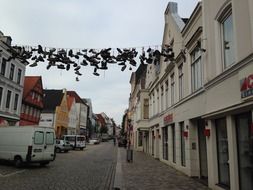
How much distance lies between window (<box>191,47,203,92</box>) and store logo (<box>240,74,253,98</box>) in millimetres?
5234

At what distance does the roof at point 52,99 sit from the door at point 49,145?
41726 mm

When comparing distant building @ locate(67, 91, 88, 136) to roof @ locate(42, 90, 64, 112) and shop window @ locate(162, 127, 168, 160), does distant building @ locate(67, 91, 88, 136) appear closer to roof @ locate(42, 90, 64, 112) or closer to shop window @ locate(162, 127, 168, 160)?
roof @ locate(42, 90, 64, 112)

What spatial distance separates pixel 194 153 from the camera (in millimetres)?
14836

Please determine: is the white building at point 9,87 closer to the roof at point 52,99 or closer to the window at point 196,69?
the window at point 196,69

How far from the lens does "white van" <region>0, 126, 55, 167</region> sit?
56.7 feet

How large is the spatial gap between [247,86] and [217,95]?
277cm

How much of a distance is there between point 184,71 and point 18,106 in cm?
2372

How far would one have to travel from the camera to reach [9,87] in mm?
31500

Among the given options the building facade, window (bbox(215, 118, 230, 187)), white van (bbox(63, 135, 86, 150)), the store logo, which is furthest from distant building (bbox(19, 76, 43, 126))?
the store logo

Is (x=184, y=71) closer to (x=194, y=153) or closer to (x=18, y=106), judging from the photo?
(x=194, y=153)

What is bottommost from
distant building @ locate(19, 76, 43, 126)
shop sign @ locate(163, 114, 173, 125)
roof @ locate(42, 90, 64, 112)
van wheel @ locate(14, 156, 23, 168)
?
van wheel @ locate(14, 156, 23, 168)

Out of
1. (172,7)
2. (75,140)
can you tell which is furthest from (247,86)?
(75,140)

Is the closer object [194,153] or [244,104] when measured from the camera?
[244,104]

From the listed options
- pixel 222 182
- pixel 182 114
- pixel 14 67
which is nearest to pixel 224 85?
pixel 222 182
